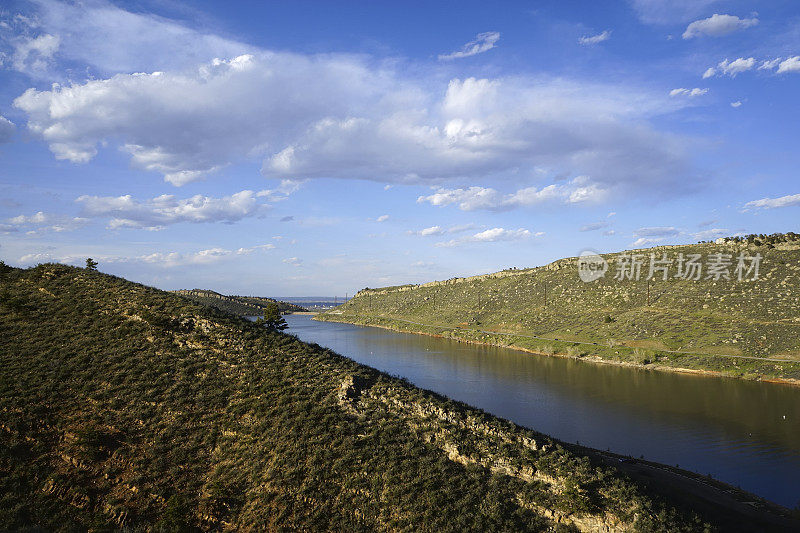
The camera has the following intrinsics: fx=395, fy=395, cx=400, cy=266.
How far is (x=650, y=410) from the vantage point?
135 feet

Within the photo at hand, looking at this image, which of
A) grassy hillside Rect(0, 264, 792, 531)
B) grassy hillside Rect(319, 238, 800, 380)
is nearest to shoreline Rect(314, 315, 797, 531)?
grassy hillside Rect(0, 264, 792, 531)

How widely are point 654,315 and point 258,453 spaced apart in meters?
79.1

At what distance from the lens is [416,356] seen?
78.1 m

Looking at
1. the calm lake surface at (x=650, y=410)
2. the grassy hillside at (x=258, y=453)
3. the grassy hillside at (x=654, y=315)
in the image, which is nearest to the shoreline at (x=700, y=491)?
the grassy hillside at (x=258, y=453)

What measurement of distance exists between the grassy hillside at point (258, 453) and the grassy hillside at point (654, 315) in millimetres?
48003

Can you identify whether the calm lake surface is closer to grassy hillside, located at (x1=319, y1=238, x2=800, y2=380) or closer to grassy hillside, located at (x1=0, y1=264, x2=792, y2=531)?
grassy hillside, located at (x1=319, y1=238, x2=800, y2=380)

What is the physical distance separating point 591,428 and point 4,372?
1733 inches

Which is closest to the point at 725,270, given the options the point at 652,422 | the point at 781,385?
the point at 781,385

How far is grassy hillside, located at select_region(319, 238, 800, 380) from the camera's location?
2254 inches

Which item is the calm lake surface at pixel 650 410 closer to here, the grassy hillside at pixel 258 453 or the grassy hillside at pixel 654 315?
the grassy hillside at pixel 654 315

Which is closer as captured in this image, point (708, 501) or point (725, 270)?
point (708, 501)

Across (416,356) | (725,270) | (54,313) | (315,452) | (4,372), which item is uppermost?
(725,270)

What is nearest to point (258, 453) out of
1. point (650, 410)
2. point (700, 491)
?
point (700, 491)

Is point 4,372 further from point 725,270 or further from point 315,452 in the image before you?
point 725,270
